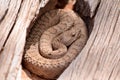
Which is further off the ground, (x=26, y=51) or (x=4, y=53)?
(x=4, y=53)

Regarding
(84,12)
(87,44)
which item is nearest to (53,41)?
(84,12)

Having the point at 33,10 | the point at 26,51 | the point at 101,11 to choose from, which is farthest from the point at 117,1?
the point at 26,51

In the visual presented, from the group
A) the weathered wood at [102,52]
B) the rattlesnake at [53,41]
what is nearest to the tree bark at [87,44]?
the weathered wood at [102,52]

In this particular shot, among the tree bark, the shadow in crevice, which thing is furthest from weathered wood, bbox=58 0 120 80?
the shadow in crevice

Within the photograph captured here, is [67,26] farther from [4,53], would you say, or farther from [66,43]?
[4,53]

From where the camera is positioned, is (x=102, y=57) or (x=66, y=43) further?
(x=66, y=43)

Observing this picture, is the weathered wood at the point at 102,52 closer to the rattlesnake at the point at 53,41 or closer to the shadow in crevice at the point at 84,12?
the shadow in crevice at the point at 84,12
